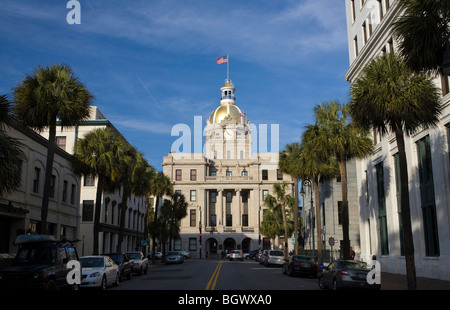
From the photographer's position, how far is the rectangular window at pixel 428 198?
80.8 ft

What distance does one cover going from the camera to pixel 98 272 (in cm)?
1917

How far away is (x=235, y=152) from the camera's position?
108312 mm

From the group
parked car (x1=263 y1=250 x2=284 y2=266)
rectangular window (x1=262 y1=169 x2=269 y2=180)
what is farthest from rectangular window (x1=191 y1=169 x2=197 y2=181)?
parked car (x1=263 y1=250 x2=284 y2=266)

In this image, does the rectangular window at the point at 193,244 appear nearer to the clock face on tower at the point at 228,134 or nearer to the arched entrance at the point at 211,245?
the arched entrance at the point at 211,245

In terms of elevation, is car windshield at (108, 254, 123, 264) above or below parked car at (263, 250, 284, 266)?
above

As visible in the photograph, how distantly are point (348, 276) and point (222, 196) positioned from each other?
77.8 meters

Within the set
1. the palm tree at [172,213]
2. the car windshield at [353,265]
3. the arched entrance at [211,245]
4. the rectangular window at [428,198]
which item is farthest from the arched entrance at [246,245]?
the car windshield at [353,265]

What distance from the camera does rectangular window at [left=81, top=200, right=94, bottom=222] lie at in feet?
149

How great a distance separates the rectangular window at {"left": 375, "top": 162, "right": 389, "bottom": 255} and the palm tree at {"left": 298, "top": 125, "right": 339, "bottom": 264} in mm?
3430

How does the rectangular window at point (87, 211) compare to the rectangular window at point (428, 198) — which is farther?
the rectangular window at point (87, 211)

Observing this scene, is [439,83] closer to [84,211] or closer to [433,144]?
[433,144]

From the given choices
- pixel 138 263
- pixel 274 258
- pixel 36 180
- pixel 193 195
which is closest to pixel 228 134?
pixel 193 195

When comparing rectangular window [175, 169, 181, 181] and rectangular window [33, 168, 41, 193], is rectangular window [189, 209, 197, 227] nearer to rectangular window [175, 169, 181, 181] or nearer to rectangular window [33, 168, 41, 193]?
rectangular window [175, 169, 181, 181]

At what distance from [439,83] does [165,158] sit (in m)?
77.1
